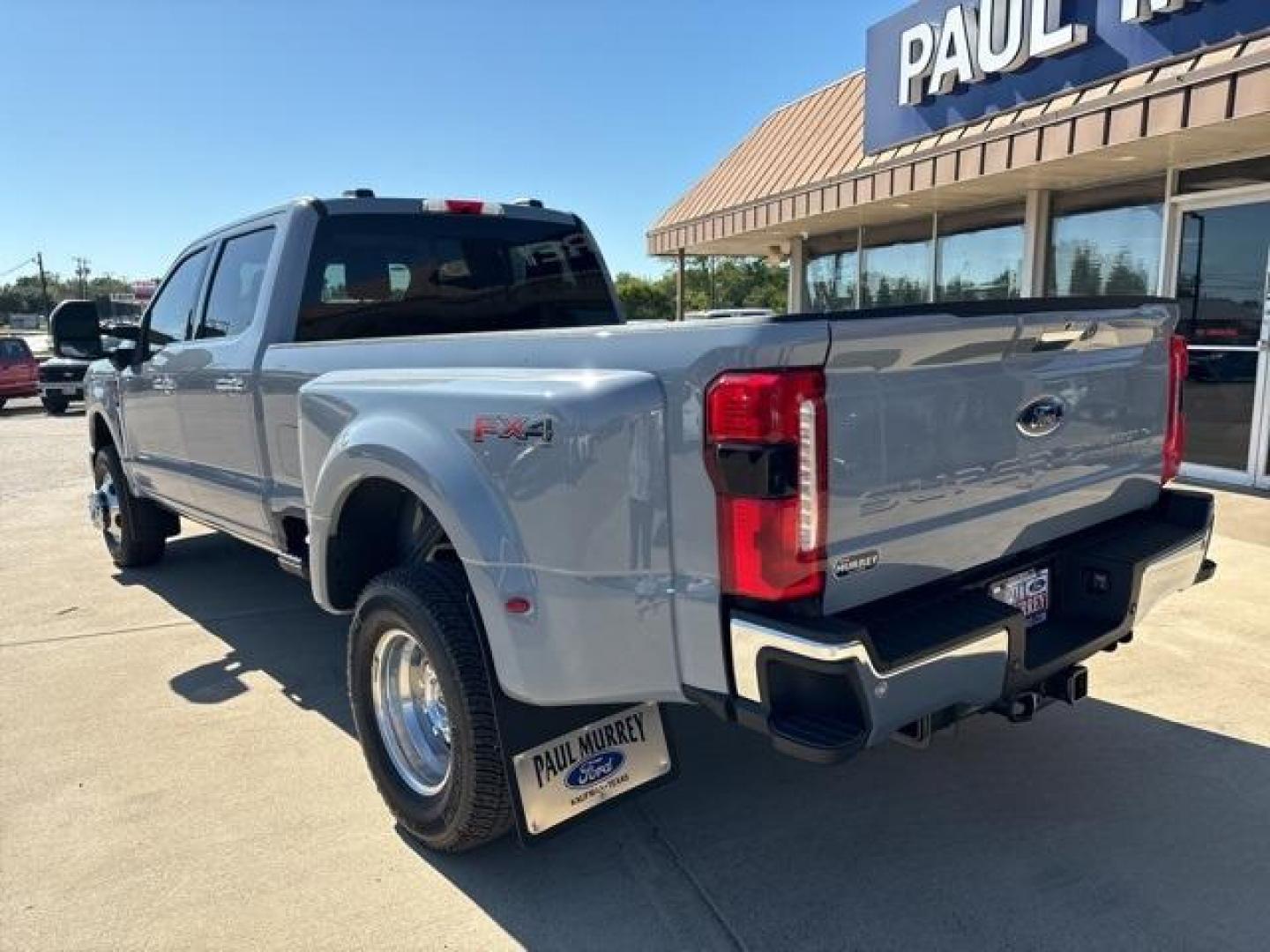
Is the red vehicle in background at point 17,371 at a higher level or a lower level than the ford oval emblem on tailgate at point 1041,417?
lower

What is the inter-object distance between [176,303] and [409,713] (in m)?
3.27

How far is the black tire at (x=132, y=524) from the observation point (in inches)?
247

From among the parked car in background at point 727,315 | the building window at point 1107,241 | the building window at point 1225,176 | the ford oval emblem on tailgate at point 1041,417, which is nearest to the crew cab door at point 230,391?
the parked car in background at point 727,315

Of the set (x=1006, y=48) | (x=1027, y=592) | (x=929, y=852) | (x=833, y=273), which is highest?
(x=1006, y=48)

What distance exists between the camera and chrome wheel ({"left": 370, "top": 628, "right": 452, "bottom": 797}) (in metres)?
3.12

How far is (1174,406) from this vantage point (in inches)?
130

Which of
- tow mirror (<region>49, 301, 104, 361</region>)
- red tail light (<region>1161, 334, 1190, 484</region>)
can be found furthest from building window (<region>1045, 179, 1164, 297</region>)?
tow mirror (<region>49, 301, 104, 361</region>)

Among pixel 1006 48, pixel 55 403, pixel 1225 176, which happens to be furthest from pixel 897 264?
pixel 55 403

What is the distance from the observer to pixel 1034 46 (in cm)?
789

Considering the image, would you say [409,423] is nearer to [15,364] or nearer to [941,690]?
[941,690]

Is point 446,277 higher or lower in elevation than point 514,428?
higher

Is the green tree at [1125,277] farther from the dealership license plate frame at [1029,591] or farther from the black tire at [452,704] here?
the black tire at [452,704]

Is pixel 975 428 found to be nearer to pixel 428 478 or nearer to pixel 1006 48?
pixel 428 478

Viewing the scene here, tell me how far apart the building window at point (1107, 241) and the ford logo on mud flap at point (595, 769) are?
713 cm
